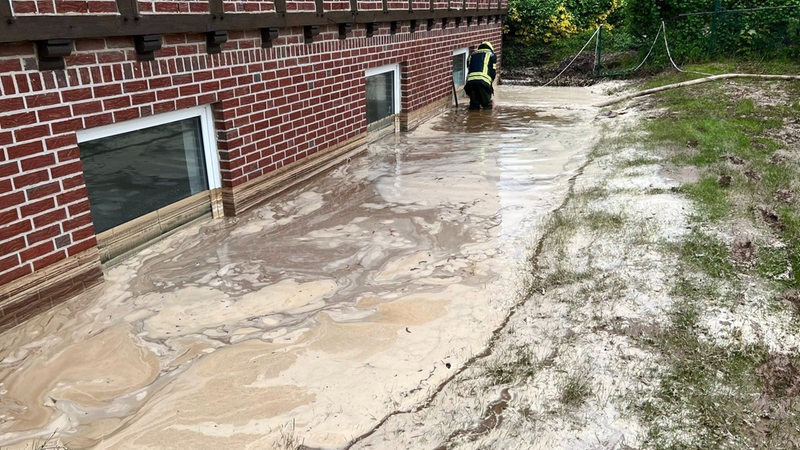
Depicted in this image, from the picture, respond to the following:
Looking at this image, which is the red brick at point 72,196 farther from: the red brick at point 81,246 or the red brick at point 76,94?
the red brick at point 76,94

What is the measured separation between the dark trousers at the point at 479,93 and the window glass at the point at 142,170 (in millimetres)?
8810

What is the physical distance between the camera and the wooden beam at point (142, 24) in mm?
4363

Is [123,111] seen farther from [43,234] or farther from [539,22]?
[539,22]

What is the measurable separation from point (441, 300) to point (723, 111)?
353 inches

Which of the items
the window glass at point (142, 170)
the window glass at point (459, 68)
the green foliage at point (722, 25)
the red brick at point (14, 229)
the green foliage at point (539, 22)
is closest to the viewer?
the red brick at point (14, 229)

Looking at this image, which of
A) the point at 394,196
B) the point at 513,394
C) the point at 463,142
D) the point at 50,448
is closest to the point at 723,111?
the point at 463,142

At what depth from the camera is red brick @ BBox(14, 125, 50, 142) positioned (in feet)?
14.7

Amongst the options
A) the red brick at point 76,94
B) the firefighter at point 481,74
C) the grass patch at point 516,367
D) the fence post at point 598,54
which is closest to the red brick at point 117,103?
the red brick at point 76,94

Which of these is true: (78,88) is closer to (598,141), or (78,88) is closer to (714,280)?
(714,280)

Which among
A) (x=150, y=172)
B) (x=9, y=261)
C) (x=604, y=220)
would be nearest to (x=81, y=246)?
(x=9, y=261)

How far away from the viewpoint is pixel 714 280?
4941 millimetres

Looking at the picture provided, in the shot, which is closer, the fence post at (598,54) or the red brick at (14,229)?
the red brick at (14,229)

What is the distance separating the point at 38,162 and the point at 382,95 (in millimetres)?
7666

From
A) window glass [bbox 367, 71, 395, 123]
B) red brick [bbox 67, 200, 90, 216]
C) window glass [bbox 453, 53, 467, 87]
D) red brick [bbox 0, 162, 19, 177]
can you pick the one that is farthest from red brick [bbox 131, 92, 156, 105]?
window glass [bbox 453, 53, 467, 87]
